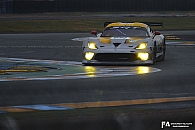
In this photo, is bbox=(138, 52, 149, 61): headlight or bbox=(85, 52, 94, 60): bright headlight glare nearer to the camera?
bbox=(138, 52, 149, 61): headlight

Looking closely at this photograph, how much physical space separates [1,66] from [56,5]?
46.2m

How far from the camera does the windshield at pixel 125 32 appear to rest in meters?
17.2

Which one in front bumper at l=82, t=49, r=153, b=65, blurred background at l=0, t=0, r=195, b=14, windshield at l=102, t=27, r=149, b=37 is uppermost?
windshield at l=102, t=27, r=149, b=37

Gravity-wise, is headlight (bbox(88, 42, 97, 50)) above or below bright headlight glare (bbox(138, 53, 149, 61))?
above

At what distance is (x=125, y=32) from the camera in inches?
683

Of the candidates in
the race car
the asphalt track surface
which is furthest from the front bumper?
the asphalt track surface

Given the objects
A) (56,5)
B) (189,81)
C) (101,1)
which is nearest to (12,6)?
(56,5)

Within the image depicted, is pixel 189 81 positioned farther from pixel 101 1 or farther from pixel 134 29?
pixel 101 1

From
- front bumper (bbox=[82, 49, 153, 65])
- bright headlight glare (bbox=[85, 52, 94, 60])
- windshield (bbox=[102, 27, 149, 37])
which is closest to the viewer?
front bumper (bbox=[82, 49, 153, 65])

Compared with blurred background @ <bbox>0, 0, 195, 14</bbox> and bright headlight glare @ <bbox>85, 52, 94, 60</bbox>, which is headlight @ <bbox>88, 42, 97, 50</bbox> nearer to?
bright headlight glare @ <bbox>85, 52, 94, 60</bbox>

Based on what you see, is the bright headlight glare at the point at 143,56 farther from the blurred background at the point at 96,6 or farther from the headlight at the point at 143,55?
the blurred background at the point at 96,6

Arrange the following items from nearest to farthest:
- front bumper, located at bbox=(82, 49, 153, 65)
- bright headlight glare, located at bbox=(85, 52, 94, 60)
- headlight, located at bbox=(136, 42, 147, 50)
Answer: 1. front bumper, located at bbox=(82, 49, 153, 65)
2. headlight, located at bbox=(136, 42, 147, 50)
3. bright headlight glare, located at bbox=(85, 52, 94, 60)

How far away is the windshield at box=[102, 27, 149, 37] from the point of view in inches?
679

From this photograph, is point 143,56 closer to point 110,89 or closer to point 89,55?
point 89,55
